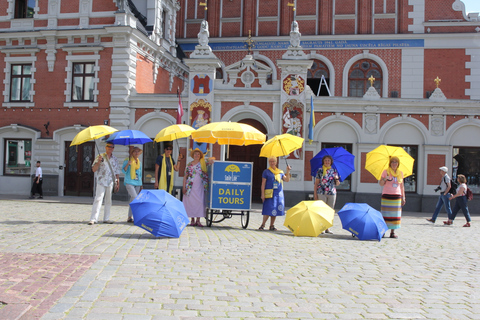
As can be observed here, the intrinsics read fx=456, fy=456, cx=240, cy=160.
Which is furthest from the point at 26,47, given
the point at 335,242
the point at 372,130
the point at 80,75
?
the point at 335,242

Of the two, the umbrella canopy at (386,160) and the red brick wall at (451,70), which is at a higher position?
the red brick wall at (451,70)

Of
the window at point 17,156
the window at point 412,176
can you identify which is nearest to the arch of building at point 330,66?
the window at point 412,176

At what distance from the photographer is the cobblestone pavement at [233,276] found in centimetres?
451

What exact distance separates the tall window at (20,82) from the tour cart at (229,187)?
47.6 ft

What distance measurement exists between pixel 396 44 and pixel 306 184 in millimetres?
11156

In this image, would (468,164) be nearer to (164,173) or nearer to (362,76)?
(362,76)

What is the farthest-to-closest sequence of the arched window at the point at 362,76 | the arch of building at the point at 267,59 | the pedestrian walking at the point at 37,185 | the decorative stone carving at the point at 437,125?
the arch of building at the point at 267,59
the arched window at the point at 362,76
the pedestrian walking at the point at 37,185
the decorative stone carving at the point at 437,125

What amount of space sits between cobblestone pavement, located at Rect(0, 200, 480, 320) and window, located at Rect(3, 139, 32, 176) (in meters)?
12.7

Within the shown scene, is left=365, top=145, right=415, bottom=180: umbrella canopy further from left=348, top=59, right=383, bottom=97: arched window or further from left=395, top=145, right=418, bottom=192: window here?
left=348, top=59, right=383, bottom=97: arched window

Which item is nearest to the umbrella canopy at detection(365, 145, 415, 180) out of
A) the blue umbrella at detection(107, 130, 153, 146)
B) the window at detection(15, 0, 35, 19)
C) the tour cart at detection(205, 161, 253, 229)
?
the tour cart at detection(205, 161, 253, 229)

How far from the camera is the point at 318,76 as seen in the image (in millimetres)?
26172

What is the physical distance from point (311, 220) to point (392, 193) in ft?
6.68

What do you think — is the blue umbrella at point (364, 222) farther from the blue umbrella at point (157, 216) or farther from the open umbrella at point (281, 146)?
the blue umbrella at point (157, 216)

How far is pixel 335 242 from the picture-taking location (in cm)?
909
